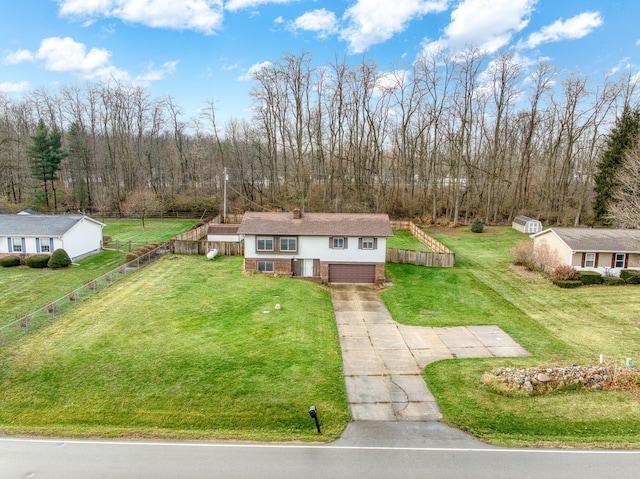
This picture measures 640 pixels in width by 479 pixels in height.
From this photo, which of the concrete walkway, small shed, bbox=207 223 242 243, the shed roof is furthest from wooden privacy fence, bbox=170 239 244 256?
the concrete walkway

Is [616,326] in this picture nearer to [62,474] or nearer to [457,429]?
[457,429]

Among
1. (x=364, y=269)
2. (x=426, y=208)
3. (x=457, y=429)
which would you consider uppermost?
(x=426, y=208)

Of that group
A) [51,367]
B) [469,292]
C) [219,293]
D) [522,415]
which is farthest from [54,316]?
[469,292]

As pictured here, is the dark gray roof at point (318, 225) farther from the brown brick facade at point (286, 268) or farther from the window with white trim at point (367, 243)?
the brown brick facade at point (286, 268)

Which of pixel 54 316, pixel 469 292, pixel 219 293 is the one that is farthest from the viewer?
pixel 469 292

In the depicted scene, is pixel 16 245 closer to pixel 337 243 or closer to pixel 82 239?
pixel 82 239

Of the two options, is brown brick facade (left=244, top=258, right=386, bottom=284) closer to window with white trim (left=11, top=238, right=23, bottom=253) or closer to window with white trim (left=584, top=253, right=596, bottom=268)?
window with white trim (left=584, top=253, right=596, bottom=268)
